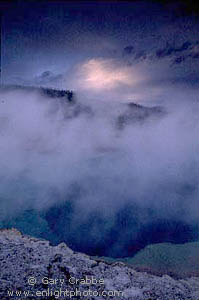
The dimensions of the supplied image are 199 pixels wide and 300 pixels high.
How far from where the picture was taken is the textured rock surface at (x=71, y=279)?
260 centimetres

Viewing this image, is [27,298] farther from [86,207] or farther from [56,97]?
[56,97]

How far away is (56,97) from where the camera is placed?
2106cm

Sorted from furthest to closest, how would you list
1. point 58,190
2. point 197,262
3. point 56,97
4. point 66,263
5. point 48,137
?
point 56,97
point 48,137
point 58,190
point 197,262
point 66,263

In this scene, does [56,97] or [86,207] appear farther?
[56,97]

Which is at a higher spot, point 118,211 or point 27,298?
point 118,211

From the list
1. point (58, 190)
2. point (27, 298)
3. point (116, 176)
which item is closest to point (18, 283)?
point (27, 298)

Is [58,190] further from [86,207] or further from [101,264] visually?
[101,264]

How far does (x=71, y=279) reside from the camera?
109 inches

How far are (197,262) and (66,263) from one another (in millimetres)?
2338

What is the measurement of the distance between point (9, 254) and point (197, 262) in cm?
314

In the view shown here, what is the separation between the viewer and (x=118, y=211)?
6.04m

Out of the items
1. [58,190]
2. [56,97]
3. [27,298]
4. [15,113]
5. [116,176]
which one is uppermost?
[56,97]

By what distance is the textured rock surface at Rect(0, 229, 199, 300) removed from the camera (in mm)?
2600

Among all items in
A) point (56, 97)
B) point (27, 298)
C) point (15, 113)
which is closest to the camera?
point (27, 298)
